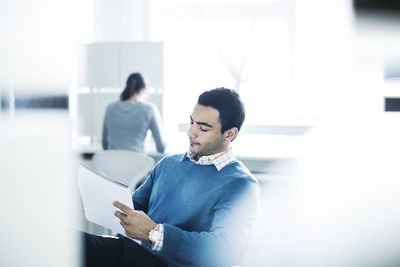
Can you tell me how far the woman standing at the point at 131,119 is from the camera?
2854mm

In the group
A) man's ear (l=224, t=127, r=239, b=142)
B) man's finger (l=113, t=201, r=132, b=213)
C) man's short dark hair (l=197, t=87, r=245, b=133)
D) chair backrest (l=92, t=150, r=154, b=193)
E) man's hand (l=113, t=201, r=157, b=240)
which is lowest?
chair backrest (l=92, t=150, r=154, b=193)

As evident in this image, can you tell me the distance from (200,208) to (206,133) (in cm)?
27

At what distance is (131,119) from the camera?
2850 millimetres

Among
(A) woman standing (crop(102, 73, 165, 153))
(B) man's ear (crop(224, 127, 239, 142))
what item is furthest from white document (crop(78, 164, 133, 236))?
(A) woman standing (crop(102, 73, 165, 153))

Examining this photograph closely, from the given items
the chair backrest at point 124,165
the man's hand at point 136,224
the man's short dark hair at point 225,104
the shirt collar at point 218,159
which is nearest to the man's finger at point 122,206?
the man's hand at point 136,224

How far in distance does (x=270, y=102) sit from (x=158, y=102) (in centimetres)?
112

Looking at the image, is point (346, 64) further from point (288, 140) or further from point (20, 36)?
point (20, 36)

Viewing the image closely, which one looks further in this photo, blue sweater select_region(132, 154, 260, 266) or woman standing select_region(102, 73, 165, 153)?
woman standing select_region(102, 73, 165, 153)

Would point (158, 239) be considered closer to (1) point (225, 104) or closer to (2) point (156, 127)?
(1) point (225, 104)

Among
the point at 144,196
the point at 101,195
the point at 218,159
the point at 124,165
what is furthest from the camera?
the point at 124,165

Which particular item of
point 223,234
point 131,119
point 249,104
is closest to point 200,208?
point 223,234

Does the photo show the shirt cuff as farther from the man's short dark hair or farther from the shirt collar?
the man's short dark hair

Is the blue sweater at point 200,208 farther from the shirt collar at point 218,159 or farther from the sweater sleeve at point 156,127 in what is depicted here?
the sweater sleeve at point 156,127

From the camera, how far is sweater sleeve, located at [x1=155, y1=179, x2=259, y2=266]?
3.67ft
